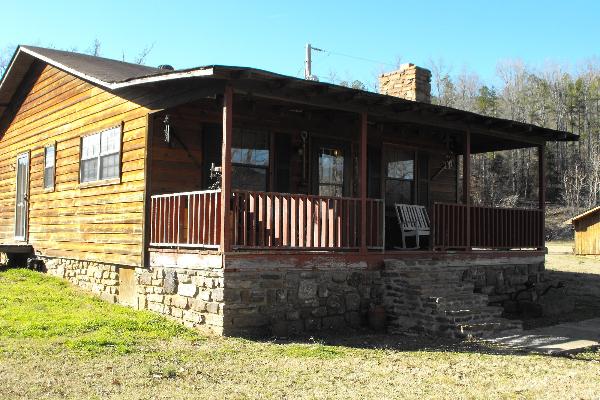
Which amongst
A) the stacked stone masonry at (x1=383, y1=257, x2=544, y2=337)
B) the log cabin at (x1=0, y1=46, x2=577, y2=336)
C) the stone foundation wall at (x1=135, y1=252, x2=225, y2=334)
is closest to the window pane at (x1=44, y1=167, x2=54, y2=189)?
the log cabin at (x1=0, y1=46, x2=577, y2=336)

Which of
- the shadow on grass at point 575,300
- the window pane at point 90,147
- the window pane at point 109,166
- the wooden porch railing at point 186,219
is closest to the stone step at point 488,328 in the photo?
the shadow on grass at point 575,300

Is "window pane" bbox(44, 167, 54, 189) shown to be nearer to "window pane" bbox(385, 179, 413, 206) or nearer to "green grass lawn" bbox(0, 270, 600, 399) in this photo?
"green grass lawn" bbox(0, 270, 600, 399)

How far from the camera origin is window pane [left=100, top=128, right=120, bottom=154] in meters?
11.2

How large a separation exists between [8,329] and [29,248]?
6552mm

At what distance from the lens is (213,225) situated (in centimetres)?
888

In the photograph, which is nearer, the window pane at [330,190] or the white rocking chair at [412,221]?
the white rocking chair at [412,221]

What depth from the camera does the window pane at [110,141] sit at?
11.2 meters

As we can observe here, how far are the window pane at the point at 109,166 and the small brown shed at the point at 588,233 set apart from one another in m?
24.1

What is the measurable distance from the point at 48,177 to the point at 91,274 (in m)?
3.17

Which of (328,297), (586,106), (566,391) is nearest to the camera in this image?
(566,391)

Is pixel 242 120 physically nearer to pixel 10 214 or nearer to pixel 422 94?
pixel 422 94

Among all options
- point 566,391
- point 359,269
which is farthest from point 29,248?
point 566,391

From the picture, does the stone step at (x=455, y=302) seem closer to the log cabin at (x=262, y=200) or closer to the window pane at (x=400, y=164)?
the log cabin at (x=262, y=200)

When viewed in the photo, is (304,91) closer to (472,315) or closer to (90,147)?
(472,315)
